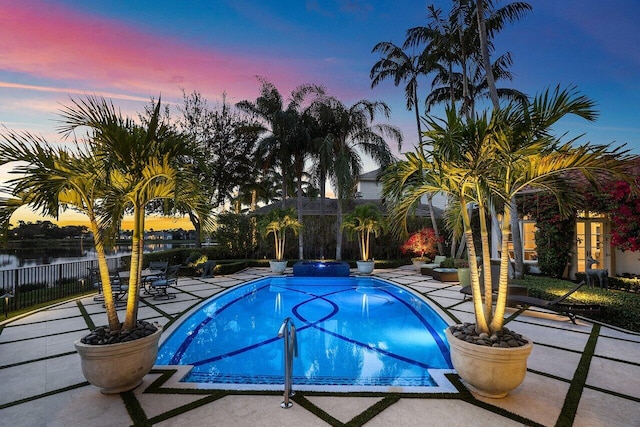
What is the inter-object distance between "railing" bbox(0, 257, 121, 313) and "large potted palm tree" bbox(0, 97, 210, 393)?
612 cm

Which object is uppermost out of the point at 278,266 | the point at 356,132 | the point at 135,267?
the point at 356,132

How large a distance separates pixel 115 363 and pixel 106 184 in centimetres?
207

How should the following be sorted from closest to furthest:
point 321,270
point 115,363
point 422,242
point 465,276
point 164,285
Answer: point 115,363 < point 164,285 < point 465,276 < point 321,270 < point 422,242

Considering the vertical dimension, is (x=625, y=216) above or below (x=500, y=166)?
below

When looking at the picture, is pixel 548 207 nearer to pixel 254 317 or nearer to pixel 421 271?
pixel 421 271

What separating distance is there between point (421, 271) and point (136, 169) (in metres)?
12.4

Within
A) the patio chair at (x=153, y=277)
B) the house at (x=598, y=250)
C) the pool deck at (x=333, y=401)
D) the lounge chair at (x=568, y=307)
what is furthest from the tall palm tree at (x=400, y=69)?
the patio chair at (x=153, y=277)

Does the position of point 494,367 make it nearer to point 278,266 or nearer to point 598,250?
point 598,250

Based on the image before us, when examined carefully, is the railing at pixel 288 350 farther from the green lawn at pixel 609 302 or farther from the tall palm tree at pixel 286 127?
the tall palm tree at pixel 286 127

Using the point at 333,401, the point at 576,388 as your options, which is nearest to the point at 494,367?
the point at 576,388

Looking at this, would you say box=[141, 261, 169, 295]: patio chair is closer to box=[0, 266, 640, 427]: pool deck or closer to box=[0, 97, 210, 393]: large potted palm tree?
box=[0, 266, 640, 427]: pool deck

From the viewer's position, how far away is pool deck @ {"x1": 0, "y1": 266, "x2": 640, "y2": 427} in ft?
9.56

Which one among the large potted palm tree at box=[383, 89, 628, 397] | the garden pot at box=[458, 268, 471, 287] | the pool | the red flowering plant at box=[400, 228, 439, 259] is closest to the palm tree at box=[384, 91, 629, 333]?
the large potted palm tree at box=[383, 89, 628, 397]

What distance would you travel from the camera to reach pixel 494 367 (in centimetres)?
315
